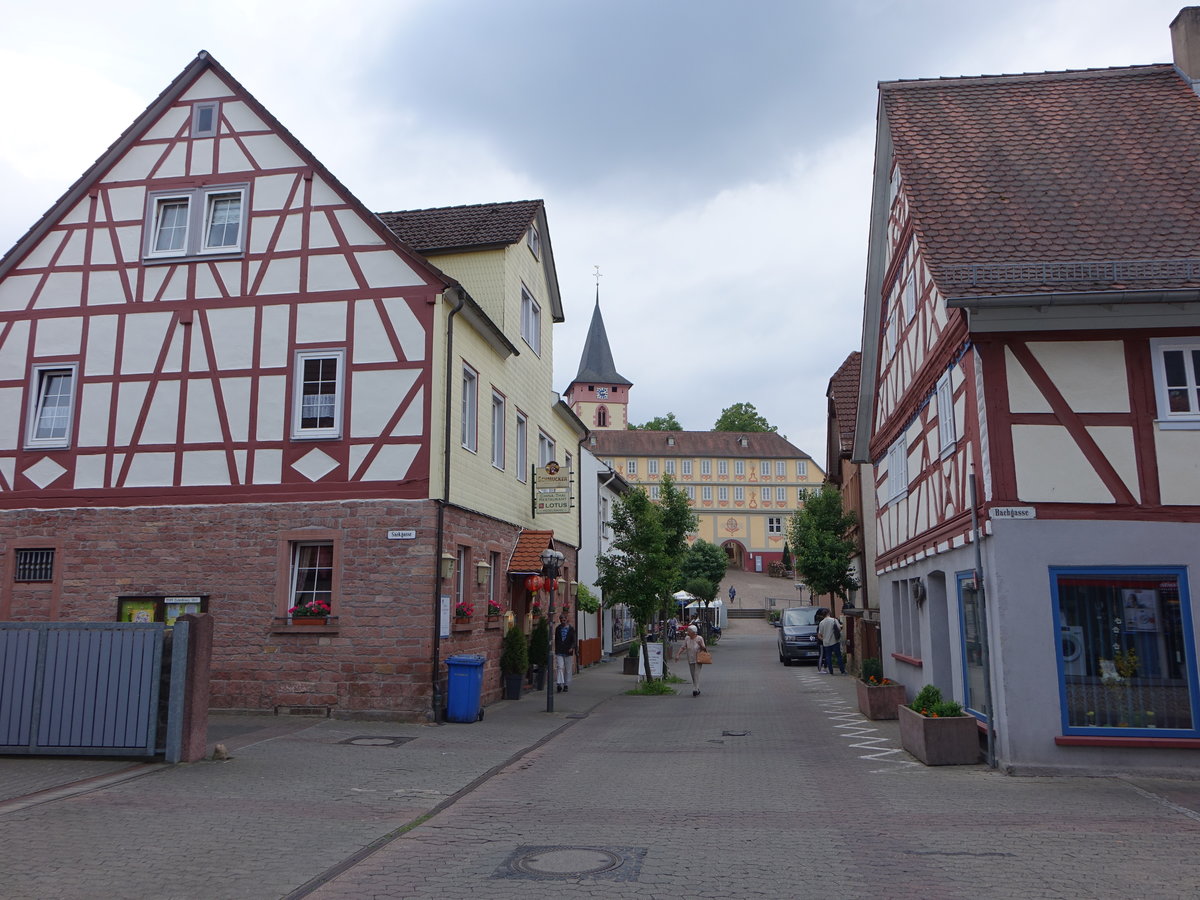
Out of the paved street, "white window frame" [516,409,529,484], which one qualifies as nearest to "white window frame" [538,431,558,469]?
"white window frame" [516,409,529,484]

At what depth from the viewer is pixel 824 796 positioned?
972cm

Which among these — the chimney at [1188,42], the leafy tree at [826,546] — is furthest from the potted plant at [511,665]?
the chimney at [1188,42]

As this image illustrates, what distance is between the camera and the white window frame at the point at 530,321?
2197 centimetres

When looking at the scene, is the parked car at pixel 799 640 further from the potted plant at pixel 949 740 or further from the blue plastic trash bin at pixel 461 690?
the potted plant at pixel 949 740

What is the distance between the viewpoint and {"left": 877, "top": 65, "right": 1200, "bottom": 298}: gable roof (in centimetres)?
1145

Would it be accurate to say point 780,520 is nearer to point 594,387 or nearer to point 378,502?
point 594,387

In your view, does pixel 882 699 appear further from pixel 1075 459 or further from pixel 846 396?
pixel 846 396

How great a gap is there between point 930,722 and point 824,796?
242 centimetres

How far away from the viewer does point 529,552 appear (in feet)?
68.7

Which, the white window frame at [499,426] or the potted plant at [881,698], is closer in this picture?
the potted plant at [881,698]

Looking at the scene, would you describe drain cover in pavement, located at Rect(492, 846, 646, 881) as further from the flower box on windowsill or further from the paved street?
the flower box on windowsill

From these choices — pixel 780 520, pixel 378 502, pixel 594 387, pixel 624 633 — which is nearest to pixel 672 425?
pixel 594 387

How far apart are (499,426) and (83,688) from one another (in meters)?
10.4

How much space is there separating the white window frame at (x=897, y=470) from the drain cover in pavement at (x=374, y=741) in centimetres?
908
